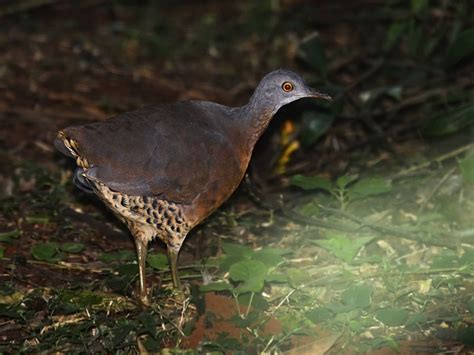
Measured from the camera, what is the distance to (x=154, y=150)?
4.33 metres

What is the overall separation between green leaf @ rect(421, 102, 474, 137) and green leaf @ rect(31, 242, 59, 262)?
2.20m

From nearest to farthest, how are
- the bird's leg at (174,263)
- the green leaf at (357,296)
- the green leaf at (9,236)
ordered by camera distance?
the green leaf at (357,296)
the bird's leg at (174,263)
the green leaf at (9,236)

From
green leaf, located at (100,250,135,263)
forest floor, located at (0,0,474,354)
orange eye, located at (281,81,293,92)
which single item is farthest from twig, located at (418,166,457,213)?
green leaf, located at (100,250,135,263)

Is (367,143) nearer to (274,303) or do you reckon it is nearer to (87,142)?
(274,303)

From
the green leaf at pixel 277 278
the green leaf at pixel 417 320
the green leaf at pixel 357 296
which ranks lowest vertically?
the green leaf at pixel 417 320

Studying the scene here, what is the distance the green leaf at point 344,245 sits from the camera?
4.55 metres

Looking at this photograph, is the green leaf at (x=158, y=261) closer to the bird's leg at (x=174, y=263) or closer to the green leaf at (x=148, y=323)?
the bird's leg at (x=174, y=263)

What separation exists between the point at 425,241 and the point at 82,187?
5.50ft

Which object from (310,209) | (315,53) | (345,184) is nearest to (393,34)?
(315,53)

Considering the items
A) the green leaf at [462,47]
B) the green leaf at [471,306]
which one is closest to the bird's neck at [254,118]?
the green leaf at [471,306]

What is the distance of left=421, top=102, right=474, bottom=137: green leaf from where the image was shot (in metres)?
5.34

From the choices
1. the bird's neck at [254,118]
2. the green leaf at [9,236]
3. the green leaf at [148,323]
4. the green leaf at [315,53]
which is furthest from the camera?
the green leaf at [315,53]

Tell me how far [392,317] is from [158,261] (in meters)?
1.22

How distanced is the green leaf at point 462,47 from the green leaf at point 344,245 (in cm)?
155
